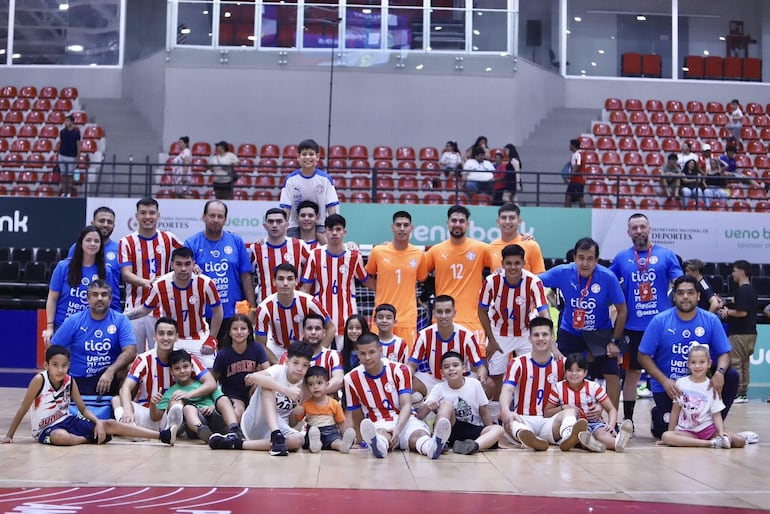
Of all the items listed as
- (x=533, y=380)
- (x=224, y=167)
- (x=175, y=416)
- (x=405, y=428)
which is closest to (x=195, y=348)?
(x=175, y=416)

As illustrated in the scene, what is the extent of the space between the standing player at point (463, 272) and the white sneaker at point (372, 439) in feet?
7.32

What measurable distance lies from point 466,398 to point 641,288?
2.50m

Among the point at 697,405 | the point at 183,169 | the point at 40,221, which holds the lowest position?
the point at 697,405

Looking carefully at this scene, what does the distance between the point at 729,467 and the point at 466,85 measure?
14625mm

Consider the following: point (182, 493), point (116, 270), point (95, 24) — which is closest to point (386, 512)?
point (182, 493)

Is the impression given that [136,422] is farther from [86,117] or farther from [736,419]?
[86,117]

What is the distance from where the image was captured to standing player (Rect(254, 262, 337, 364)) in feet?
29.8

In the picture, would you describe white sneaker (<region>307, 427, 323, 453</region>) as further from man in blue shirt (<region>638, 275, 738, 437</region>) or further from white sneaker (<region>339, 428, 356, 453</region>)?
man in blue shirt (<region>638, 275, 738, 437</region>)

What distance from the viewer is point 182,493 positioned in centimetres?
593

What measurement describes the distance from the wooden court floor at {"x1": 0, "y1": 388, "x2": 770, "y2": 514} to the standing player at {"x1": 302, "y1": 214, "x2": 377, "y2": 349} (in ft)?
6.76

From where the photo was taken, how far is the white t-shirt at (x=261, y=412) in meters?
8.27

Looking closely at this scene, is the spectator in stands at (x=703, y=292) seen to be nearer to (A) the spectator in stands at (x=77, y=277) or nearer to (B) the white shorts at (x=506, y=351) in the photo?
(B) the white shorts at (x=506, y=351)

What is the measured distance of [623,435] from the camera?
8.02 meters

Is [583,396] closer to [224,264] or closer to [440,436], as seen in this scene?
[440,436]
